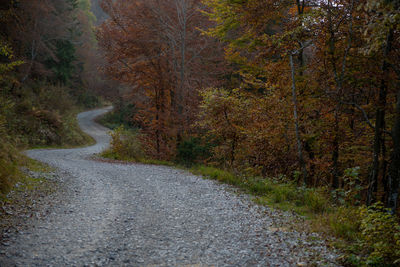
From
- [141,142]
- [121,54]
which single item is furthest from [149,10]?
[141,142]

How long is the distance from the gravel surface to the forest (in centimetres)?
86

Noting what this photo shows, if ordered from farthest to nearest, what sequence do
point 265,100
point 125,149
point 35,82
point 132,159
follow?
1. point 35,82
2. point 125,149
3. point 132,159
4. point 265,100

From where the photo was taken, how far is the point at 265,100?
10.5m

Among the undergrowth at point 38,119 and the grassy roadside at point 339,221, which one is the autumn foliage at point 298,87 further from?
the undergrowth at point 38,119

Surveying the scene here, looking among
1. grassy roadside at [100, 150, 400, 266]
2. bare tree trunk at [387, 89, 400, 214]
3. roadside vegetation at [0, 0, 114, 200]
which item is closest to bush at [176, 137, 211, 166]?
grassy roadside at [100, 150, 400, 266]

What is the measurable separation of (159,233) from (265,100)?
21.6ft

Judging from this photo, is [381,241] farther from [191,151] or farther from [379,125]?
[191,151]

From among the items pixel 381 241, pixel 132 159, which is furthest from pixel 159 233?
pixel 132 159

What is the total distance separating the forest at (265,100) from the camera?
629cm

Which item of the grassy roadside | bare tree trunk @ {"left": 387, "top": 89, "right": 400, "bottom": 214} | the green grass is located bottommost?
the green grass

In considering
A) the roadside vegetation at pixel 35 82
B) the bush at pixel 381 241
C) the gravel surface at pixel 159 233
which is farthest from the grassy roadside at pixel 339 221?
the roadside vegetation at pixel 35 82

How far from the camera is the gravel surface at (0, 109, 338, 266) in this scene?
4520 mm

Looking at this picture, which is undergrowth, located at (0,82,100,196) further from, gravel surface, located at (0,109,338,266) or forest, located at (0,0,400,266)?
gravel surface, located at (0,109,338,266)

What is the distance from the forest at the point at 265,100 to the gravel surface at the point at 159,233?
0.86 metres
